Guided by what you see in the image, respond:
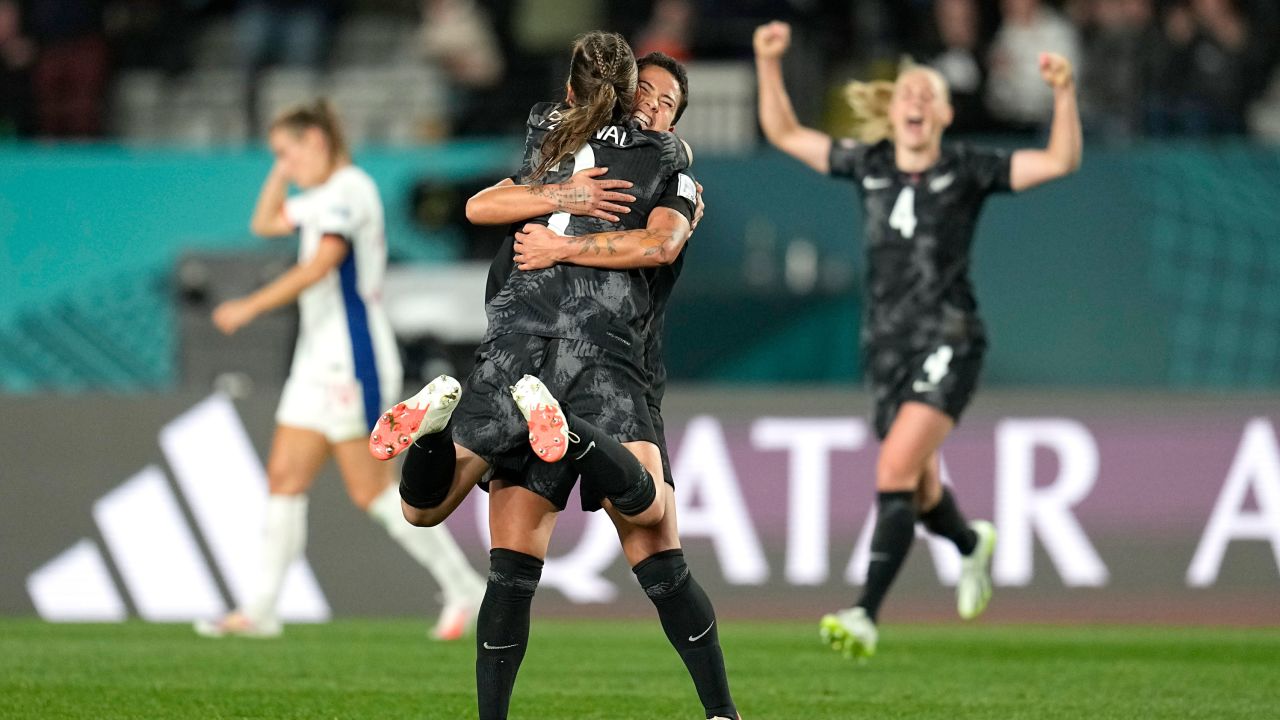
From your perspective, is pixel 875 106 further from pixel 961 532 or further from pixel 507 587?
pixel 507 587

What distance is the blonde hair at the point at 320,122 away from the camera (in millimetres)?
9172

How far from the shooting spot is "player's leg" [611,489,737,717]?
5.25 metres

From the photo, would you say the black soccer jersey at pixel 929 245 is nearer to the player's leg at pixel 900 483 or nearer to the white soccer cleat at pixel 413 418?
the player's leg at pixel 900 483

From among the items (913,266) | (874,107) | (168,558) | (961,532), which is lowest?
(168,558)

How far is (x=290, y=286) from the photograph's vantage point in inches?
348

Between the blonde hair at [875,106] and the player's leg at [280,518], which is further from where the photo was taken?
the player's leg at [280,518]

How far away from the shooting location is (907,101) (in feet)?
27.1

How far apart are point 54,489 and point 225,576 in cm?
106

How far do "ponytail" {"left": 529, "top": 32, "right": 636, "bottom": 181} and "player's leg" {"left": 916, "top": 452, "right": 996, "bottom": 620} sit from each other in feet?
11.6

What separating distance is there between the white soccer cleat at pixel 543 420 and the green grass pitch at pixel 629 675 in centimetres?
163

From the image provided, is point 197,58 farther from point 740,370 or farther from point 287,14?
point 740,370

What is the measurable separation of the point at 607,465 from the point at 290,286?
13.7 ft

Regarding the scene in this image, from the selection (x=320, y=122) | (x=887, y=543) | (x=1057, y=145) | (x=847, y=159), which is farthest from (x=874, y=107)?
(x=320, y=122)

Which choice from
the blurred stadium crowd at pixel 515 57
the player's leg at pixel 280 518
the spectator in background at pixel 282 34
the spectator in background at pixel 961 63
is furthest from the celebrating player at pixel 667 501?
the spectator in background at pixel 282 34
